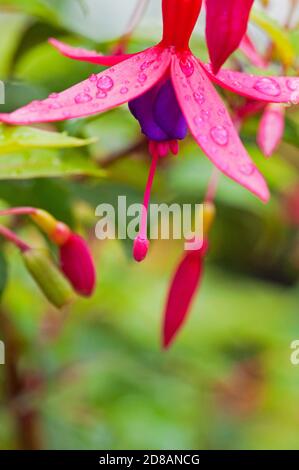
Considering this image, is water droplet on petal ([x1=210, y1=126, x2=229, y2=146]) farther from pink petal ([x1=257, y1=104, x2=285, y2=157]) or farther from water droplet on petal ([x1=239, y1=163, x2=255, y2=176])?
pink petal ([x1=257, y1=104, x2=285, y2=157])

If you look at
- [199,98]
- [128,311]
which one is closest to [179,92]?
[199,98]

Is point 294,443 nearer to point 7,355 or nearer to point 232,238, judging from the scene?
point 232,238

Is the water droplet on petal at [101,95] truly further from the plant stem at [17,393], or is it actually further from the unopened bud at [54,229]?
the plant stem at [17,393]

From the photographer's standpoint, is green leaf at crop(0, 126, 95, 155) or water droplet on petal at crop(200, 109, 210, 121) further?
green leaf at crop(0, 126, 95, 155)

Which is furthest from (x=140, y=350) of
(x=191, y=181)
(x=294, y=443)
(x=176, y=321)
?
(x=176, y=321)

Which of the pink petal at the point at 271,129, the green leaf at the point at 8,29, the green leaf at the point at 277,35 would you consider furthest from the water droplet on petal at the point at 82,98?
the green leaf at the point at 8,29

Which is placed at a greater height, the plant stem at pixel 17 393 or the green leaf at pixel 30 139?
the green leaf at pixel 30 139

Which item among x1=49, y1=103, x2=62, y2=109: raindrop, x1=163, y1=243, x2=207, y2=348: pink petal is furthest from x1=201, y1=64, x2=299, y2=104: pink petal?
x1=163, y1=243, x2=207, y2=348: pink petal
